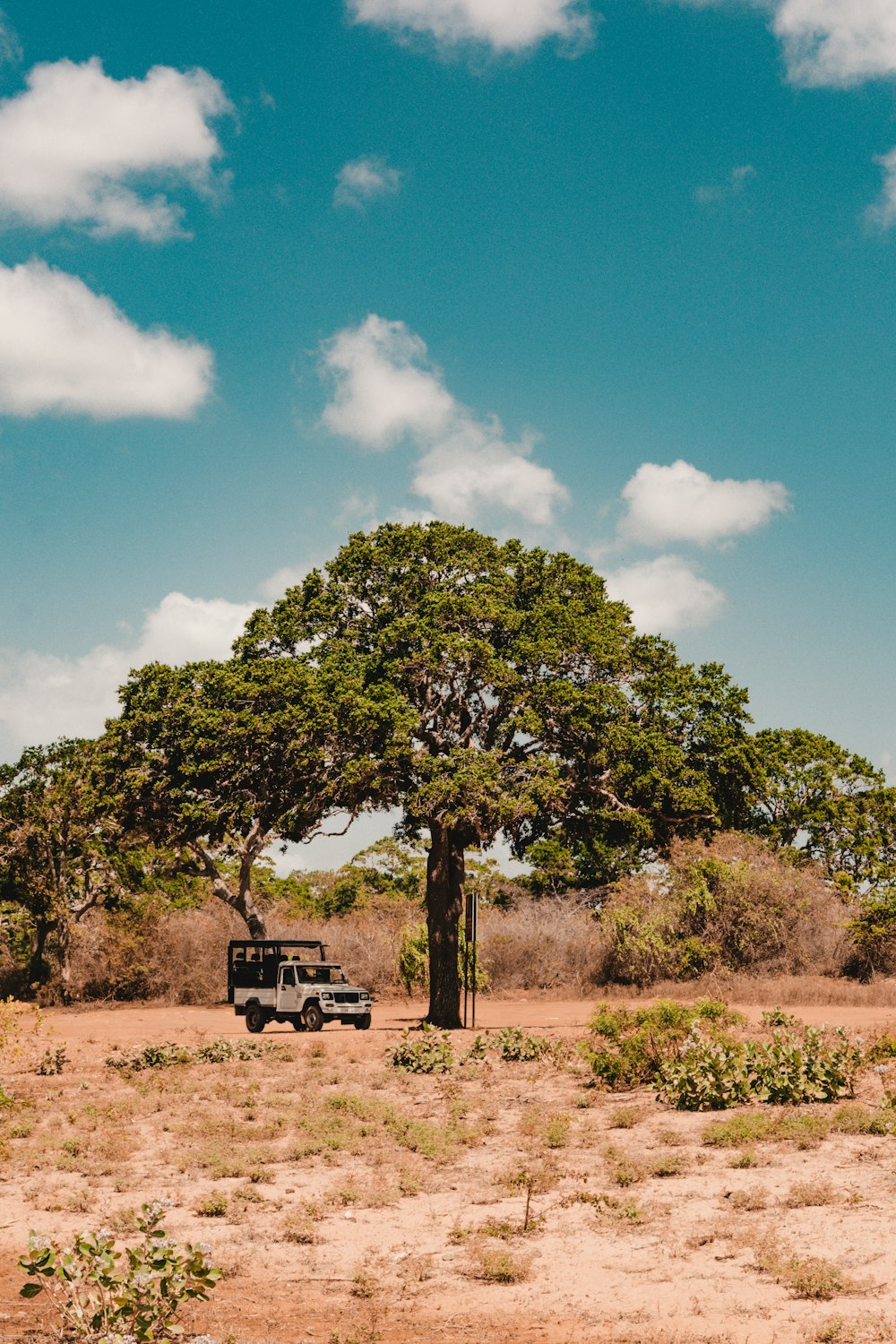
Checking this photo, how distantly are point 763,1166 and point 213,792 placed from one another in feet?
54.3

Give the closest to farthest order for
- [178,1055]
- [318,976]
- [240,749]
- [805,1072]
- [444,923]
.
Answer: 1. [805,1072]
2. [178,1055]
3. [240,749]
4. [444,923]
5. [318,976]

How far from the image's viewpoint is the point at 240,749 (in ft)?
82.7

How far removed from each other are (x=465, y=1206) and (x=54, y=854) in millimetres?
31896

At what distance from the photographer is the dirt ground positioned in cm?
806

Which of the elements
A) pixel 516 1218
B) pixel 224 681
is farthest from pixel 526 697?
pixel 516 1218

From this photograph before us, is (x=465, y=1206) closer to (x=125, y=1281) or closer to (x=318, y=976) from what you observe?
(x=125, y=1281)

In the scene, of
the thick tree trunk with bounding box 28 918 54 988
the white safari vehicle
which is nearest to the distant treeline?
the white safari vehicle

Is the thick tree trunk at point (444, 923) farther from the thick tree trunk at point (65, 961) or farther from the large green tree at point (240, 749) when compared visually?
the thick tree trunk at point (65, 961)

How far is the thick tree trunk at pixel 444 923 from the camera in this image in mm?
26438

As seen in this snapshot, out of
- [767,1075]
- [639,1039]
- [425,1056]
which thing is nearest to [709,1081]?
[767,1075]

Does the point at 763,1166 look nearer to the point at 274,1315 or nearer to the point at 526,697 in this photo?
the point at 274,1315

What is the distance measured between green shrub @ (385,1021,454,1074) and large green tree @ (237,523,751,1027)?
4.76m

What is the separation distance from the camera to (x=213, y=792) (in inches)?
1013

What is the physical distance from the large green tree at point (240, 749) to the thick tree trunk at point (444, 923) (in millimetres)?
2325
